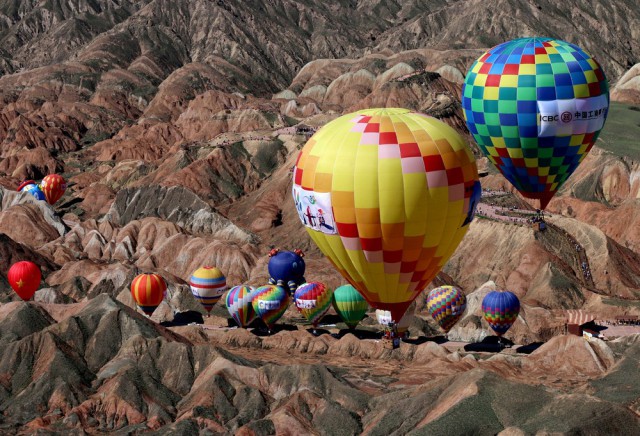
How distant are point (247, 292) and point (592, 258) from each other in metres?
34.2

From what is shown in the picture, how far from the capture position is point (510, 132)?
67.6m

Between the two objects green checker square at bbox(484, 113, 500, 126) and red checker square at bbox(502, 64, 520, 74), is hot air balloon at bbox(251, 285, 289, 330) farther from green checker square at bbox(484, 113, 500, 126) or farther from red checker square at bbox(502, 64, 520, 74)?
red checker square at bbox(502, 64, 520, 74)

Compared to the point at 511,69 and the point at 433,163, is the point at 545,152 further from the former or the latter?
the point at 433,163

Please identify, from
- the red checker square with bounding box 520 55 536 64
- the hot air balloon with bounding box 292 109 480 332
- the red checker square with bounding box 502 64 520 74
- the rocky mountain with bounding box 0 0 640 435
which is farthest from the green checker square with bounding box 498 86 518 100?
the hot air balloon with bounding box 292 109 480 332

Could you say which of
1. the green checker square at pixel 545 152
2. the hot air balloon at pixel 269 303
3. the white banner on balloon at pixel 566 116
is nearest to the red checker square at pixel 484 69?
the white banner on balloon at pixel 566 116

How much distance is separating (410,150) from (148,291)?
4151 cm

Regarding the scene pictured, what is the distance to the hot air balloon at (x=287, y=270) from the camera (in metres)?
89.0

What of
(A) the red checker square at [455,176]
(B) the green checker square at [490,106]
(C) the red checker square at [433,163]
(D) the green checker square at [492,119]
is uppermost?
(C) the red checker square at [433,163]

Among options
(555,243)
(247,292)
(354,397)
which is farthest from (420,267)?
(555,243)

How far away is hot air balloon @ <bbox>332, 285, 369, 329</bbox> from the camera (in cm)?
→ 7950

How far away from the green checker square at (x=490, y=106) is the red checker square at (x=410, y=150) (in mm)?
20075

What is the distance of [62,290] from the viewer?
92938mm

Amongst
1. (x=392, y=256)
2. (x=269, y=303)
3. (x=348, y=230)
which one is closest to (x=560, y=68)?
(x=392, y=256)

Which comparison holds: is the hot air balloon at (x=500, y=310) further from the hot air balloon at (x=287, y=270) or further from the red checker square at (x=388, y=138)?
the red checker square at (x=388, y=138)
